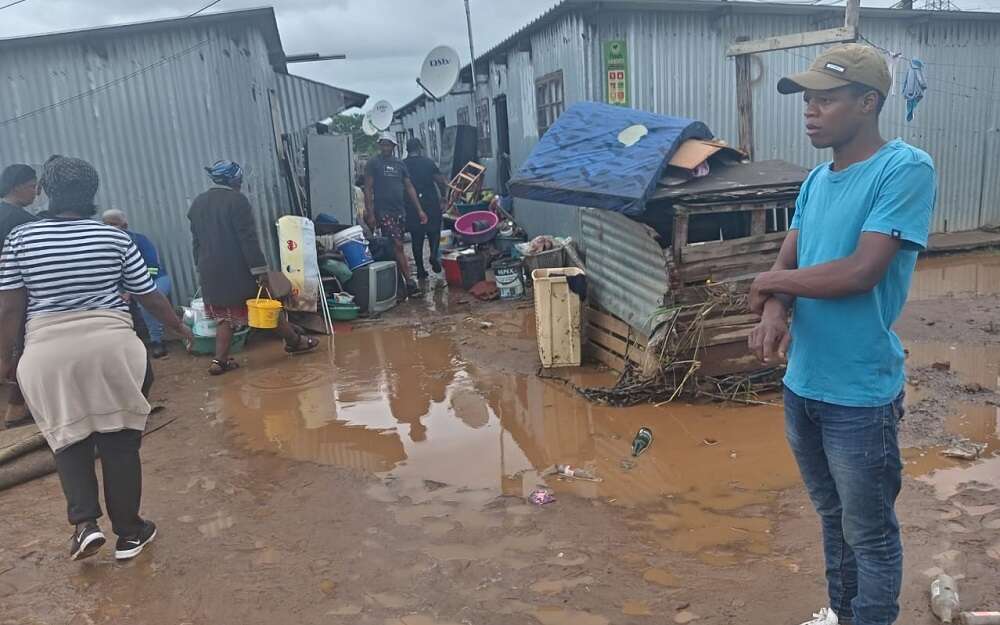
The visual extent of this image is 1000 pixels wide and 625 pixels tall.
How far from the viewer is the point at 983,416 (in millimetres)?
4773

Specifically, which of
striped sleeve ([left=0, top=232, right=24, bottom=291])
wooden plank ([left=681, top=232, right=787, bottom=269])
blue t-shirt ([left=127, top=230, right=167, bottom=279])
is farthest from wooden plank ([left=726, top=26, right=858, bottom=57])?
striped sleeve ([left=0, top=232, right=24, bottom=291])

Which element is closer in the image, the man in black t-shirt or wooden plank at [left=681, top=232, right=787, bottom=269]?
wooden plank at [left=681, top=232, right=787, bottom=269]

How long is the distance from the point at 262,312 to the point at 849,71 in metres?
5.58

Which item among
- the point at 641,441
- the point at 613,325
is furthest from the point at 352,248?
the point at 641,441

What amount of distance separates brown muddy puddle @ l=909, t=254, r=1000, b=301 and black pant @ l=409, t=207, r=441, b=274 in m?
6.20

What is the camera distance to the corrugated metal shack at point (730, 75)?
963 centimetres

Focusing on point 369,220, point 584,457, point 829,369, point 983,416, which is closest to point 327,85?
point 369,220

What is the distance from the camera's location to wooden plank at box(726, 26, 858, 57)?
25.5 ft

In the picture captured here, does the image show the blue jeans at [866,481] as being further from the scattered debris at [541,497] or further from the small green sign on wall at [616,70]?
the small green sign on wall at [616,70]

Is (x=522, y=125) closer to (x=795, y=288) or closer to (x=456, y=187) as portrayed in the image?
(x=456, y=187)

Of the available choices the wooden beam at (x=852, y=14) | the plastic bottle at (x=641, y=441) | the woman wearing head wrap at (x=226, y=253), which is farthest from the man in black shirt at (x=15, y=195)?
the wooden beam at (x=852, y=14)

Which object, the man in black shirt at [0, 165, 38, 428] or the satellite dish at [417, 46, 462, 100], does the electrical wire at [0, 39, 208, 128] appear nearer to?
the man in black shirt at [0, 165, 38, 428]

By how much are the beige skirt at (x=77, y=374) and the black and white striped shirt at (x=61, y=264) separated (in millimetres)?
74

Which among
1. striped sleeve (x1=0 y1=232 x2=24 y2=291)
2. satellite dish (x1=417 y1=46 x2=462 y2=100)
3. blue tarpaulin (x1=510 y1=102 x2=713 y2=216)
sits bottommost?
striped sleeve (x1=0 y1=232 x2=24 y2=291)
